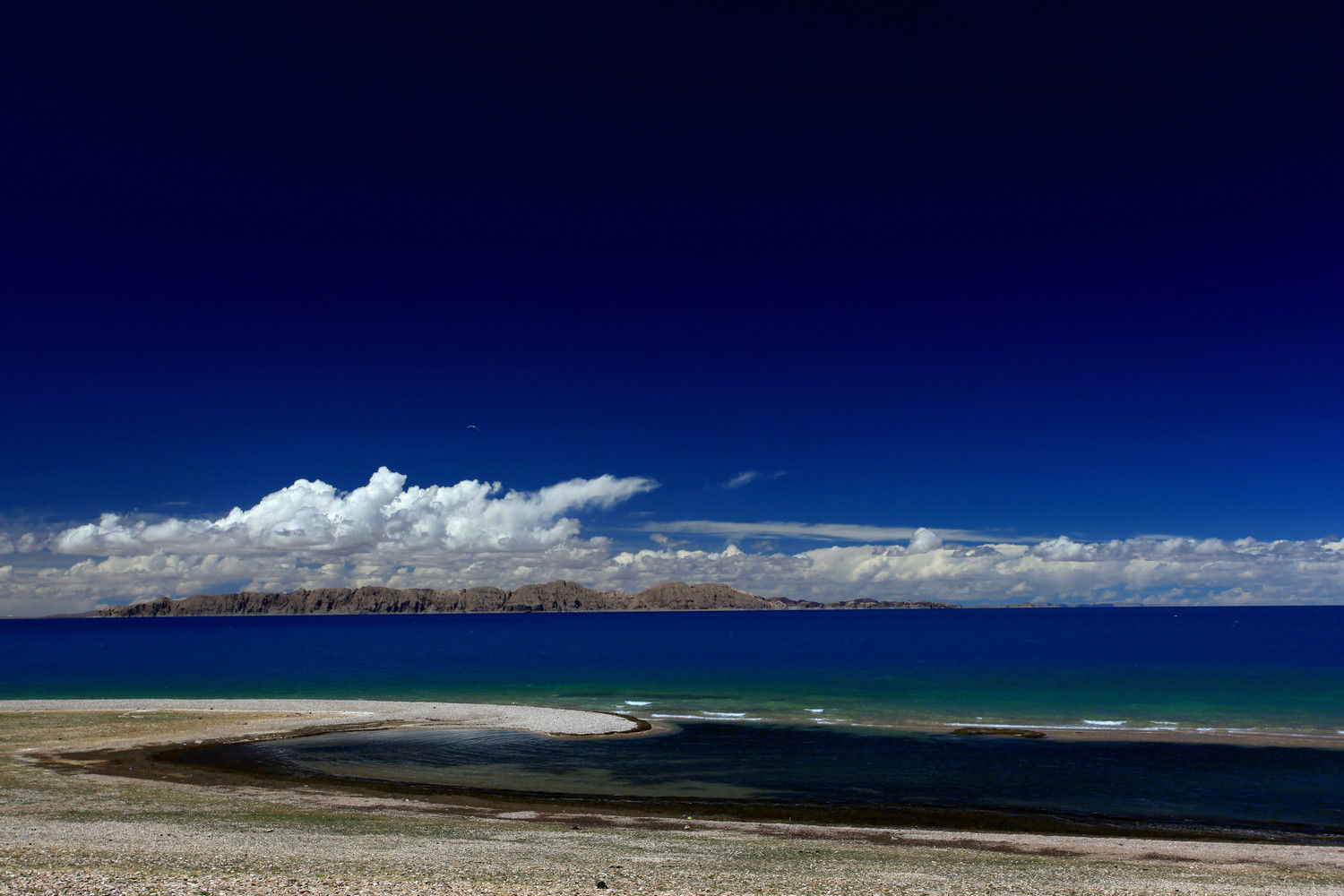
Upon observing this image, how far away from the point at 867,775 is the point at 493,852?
2276cm

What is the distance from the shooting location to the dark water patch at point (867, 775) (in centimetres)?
3294

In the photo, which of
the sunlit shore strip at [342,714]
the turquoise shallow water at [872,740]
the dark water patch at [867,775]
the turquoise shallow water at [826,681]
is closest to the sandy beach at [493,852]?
the dark water patch at [867,775]

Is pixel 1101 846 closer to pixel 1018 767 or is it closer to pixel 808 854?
pixel 808 854

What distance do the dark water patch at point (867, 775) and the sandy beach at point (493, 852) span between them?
324 cm

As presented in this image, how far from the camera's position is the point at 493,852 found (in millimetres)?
24094

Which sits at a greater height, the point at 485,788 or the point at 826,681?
the point at 485,788

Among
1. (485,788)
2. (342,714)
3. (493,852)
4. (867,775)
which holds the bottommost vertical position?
(342,714)

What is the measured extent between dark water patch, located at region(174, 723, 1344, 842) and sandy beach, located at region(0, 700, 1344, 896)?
3.24 m

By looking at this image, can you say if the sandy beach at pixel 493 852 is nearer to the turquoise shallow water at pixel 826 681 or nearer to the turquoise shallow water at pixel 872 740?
the turquoise shallow water at pixel 872 740

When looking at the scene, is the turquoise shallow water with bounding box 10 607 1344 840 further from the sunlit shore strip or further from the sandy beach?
the sandy beach

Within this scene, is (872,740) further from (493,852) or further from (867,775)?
(493,852)

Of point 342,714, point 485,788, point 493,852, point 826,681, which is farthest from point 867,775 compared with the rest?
A: point 826,681

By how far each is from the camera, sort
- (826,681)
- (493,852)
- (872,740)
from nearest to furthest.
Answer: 1. (493,852)
2. (872,740)
3. (826,681)

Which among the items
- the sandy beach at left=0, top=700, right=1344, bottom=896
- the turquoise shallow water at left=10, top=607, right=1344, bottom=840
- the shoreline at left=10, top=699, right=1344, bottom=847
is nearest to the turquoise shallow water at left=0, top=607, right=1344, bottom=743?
the turquoise shallow water at left=10, top=607, right=1344, bottom=840
